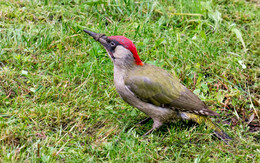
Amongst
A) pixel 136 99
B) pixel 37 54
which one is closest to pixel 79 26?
pixel 37 54

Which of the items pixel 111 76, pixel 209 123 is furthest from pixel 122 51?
pixel 209 123

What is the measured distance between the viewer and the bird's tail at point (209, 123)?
4633mm

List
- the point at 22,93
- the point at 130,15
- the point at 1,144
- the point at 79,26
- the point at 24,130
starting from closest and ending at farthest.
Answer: the point at 1,144 < the point at 24,130 < the point at 22,93 < the point at 79,26 < the point at 130,15

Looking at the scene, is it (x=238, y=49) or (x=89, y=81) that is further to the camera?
(x=238, y=49)

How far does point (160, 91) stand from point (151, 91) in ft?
0.36

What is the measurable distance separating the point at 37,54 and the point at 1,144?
1.90m

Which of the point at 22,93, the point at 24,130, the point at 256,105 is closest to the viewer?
the point at 24,130

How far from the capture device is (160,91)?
452 centimetres

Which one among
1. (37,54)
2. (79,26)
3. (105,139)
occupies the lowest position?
(105,139)

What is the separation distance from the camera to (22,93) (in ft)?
16.3

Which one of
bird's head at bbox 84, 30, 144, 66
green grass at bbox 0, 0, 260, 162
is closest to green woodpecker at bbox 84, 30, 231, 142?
bird's head at bbox 84, 30, 144, 66

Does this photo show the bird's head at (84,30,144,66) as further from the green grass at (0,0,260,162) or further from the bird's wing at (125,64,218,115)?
the green grass at (0,0,260,162)

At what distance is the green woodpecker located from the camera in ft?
14.8

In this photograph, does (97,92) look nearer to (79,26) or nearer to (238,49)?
(79,26)
